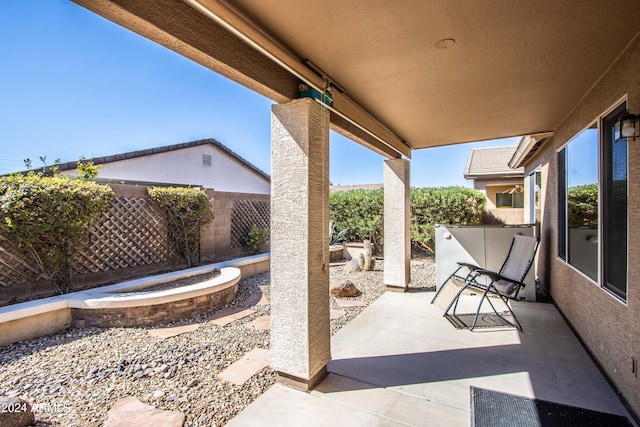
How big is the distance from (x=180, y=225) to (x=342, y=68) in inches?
203

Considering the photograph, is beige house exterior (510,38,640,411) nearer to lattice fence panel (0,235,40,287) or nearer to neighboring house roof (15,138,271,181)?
lattice fence panel (0,235,40,287)

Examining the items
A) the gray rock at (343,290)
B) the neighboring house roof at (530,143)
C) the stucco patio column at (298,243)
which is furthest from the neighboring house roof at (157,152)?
the neighboring house roof at (530,143)

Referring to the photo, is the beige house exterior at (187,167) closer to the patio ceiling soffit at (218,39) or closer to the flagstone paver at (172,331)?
the flagstone paver at (172,331)

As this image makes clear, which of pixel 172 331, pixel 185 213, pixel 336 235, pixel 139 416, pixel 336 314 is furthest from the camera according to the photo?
pixel 336 235

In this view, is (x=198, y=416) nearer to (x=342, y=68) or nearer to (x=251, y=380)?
(x=251, y=380)

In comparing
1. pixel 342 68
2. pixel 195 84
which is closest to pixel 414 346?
pixel 342 68

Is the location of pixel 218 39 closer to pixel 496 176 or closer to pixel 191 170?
pixel 191 170

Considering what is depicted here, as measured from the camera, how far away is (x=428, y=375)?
2996 millimetres

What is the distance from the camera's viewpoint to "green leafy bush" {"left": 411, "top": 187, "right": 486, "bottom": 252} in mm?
8938

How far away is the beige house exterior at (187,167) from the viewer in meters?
11.1

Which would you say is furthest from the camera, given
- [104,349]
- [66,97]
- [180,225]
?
[66,97]

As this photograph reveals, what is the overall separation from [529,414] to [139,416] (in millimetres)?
2971

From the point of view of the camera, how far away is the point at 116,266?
18.3ft

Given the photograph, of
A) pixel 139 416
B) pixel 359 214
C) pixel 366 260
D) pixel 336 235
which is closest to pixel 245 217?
pixel 336 235
